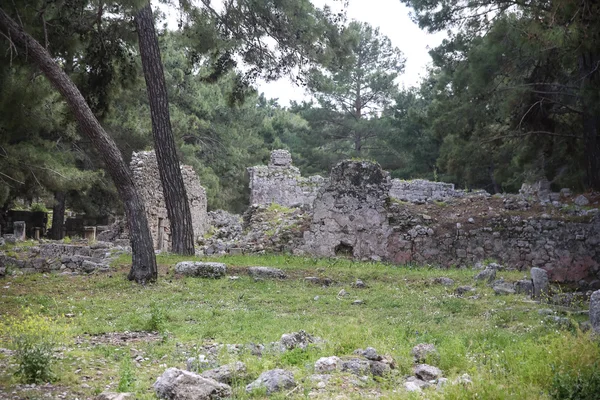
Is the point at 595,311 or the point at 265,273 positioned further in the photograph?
the point at 265,273

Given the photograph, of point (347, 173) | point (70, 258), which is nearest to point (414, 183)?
point (347, 173)

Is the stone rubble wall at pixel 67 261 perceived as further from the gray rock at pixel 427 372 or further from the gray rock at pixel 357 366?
the gray rock at pixel 427 372

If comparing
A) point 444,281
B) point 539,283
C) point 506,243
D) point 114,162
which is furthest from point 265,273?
point 506,243

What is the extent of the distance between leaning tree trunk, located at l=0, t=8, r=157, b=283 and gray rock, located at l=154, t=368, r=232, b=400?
6.72 metres

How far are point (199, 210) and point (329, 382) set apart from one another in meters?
19.6

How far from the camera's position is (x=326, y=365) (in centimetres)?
529

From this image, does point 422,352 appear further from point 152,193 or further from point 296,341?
point 152,193

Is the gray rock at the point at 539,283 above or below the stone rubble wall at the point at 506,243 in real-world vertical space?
below

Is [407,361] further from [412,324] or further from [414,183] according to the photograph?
[414,183]

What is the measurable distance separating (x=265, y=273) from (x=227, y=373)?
673 centimetres

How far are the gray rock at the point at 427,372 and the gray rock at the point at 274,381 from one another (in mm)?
1127

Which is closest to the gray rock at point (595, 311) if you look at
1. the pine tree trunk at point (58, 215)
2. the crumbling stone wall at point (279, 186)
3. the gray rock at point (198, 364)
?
the gray rock at point (198, 364)

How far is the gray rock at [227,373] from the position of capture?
16.5 feet

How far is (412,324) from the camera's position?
25.1 feet
